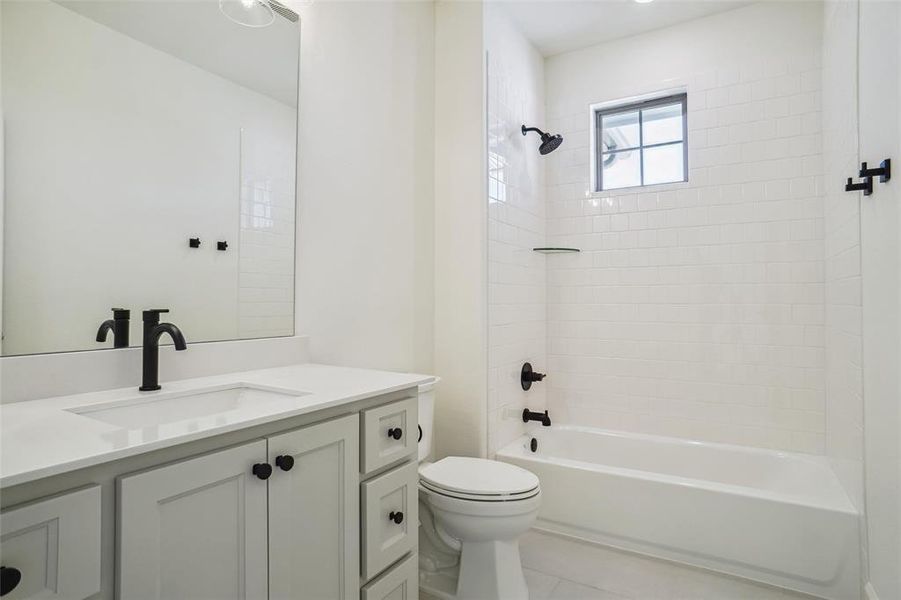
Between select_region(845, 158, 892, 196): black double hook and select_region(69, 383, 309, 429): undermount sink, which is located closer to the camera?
select_region(69, 383, 309, 429): undermount sink

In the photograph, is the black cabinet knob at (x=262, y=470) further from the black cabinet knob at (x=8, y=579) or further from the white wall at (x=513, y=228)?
the white wall at (x=513, y=228)

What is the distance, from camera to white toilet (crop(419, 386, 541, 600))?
5.77 ft

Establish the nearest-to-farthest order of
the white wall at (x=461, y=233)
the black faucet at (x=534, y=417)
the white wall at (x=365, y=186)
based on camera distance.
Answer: the white wall at (x=365, y=186) < the white wall at (x=461, y=233) < the black faucet at (x=534, y=417)

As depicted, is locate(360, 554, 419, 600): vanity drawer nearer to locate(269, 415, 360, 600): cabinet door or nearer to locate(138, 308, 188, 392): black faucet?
locate(269, 415, 360, 600): cabinet door

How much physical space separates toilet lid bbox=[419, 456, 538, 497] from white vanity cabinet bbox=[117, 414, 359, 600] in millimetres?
552

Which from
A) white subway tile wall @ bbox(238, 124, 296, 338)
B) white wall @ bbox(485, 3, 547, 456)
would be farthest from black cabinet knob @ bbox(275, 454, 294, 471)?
white wall @ bbox(485, 3, 547, 456)

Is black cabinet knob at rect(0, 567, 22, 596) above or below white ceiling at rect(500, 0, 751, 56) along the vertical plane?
below

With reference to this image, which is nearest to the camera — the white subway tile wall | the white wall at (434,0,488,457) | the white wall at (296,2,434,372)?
the white subway tile wall

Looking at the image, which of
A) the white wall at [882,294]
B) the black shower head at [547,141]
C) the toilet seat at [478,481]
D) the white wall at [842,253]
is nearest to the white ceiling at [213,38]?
the black shower head at [547,141]

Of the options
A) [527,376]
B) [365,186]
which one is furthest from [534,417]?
[365,186]

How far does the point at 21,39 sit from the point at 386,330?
152cm

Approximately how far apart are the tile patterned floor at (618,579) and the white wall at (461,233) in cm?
58

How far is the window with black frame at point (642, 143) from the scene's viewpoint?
113 inches

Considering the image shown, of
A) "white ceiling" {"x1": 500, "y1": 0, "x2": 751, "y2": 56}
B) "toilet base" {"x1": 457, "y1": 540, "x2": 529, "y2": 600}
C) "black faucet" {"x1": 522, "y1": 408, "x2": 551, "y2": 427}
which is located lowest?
"toilet base" {"x1": 457, "y1": 540, "x2": 529, "y2": 600}
